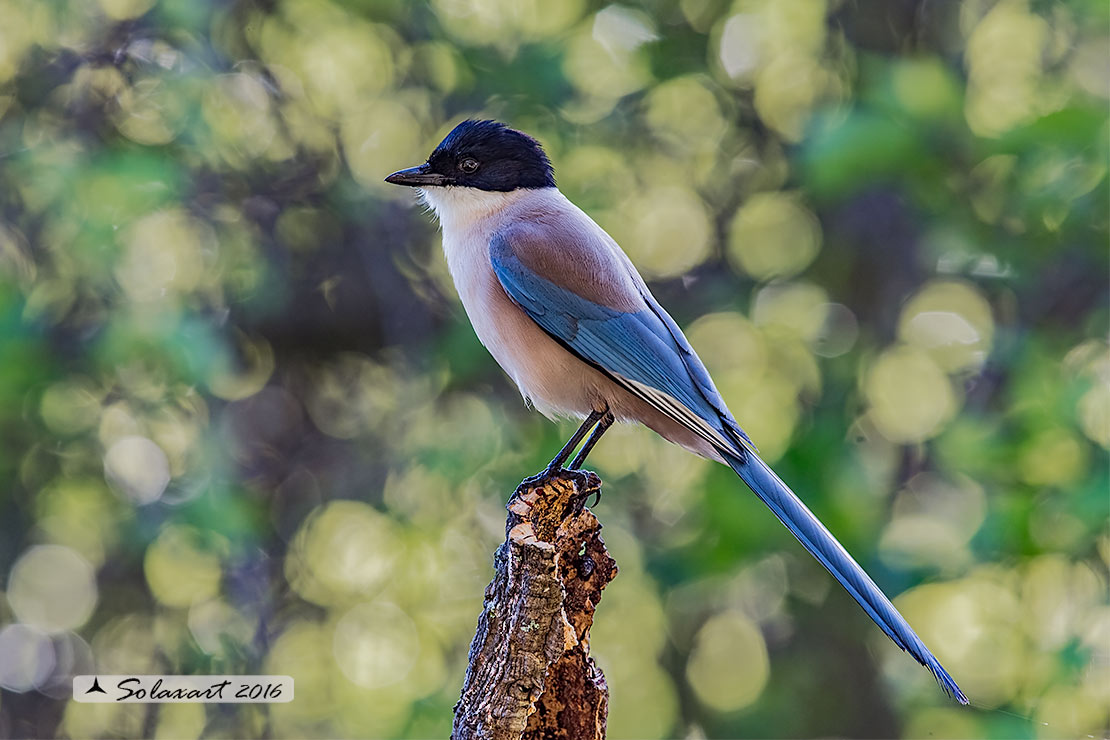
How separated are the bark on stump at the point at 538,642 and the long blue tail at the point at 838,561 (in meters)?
0.64

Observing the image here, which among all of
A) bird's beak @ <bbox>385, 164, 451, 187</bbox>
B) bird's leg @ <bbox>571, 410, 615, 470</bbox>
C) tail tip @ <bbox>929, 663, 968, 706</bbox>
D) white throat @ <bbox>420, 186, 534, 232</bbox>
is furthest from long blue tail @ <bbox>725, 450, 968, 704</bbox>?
bird's beak @ <bbox>385, 164, 451, 187</bbox>

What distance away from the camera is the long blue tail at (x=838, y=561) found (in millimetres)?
2789

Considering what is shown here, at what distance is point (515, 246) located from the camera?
350cm

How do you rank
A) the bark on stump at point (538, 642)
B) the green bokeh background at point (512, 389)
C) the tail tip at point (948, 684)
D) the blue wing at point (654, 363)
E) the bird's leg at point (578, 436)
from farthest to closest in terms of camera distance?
the green bokeh background at point (512, 389), the bird's leg at point (578, 436), the blue wing at point (654, 363), the tail tip at point (948, 684), the bark on stump at point (538, 642)

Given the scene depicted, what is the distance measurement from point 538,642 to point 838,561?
958 mm

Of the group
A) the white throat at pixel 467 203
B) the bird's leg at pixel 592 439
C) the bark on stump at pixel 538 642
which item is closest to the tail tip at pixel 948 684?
the bark on stump at pixel 538 642

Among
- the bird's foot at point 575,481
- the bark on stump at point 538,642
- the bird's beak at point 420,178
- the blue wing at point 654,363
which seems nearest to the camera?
the bark on stump at point 538,642

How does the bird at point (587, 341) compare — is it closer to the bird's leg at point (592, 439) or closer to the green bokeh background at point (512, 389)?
the bird's leg at point (592, 439)

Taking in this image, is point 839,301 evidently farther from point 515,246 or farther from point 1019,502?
point 515,246

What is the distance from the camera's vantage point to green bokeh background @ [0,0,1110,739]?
499 cm

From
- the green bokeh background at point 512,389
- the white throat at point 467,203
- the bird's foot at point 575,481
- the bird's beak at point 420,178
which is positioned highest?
the bird's beak at point 420,178

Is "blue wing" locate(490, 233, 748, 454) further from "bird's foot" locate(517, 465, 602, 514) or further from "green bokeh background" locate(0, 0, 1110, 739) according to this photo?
"green bokeh background" locate(0, 0, 1110, 739)

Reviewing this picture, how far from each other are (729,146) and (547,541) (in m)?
4.12

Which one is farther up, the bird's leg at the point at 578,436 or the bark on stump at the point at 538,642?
the bark on stump at the point at 538,642
